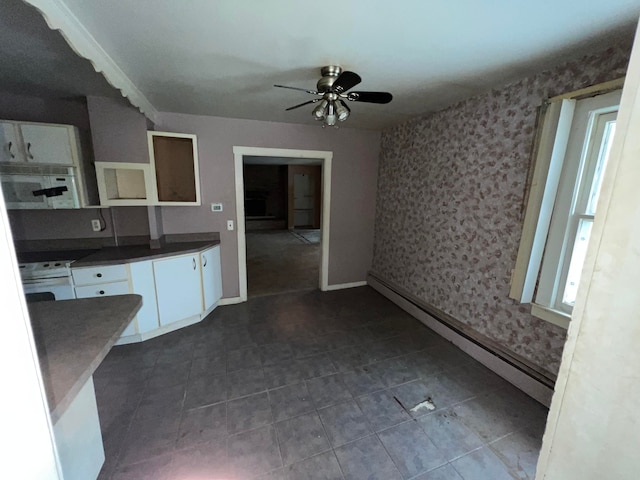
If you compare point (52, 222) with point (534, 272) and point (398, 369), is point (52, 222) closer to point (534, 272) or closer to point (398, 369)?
point (398, 369)

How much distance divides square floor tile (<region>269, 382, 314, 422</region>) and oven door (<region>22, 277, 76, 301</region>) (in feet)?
6.51

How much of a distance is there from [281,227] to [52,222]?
22.3ft

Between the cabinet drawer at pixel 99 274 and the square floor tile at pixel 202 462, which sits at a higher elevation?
the cabinet drawer at pixel 99 274

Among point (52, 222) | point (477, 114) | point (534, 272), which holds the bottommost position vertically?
point (534, 272)

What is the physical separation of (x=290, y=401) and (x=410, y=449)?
0.82 metres

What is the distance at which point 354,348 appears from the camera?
2467 millimetres

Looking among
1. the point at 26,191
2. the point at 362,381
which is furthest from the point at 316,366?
the point at 26,191

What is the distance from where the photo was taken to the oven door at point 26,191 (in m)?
2.20

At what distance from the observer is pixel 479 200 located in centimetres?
223

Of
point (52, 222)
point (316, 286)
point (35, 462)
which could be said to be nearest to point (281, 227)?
point (316, 286)

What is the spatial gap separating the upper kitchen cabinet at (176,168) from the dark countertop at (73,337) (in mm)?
1621

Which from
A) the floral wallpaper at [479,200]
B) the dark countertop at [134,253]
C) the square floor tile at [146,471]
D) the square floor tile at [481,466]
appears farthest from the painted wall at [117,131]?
the square floor tile at [481,466]

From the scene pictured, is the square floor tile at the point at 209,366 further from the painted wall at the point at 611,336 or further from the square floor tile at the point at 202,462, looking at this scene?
the painted wall at the point at 611,336

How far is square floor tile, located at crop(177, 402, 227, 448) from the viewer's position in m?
1.56
